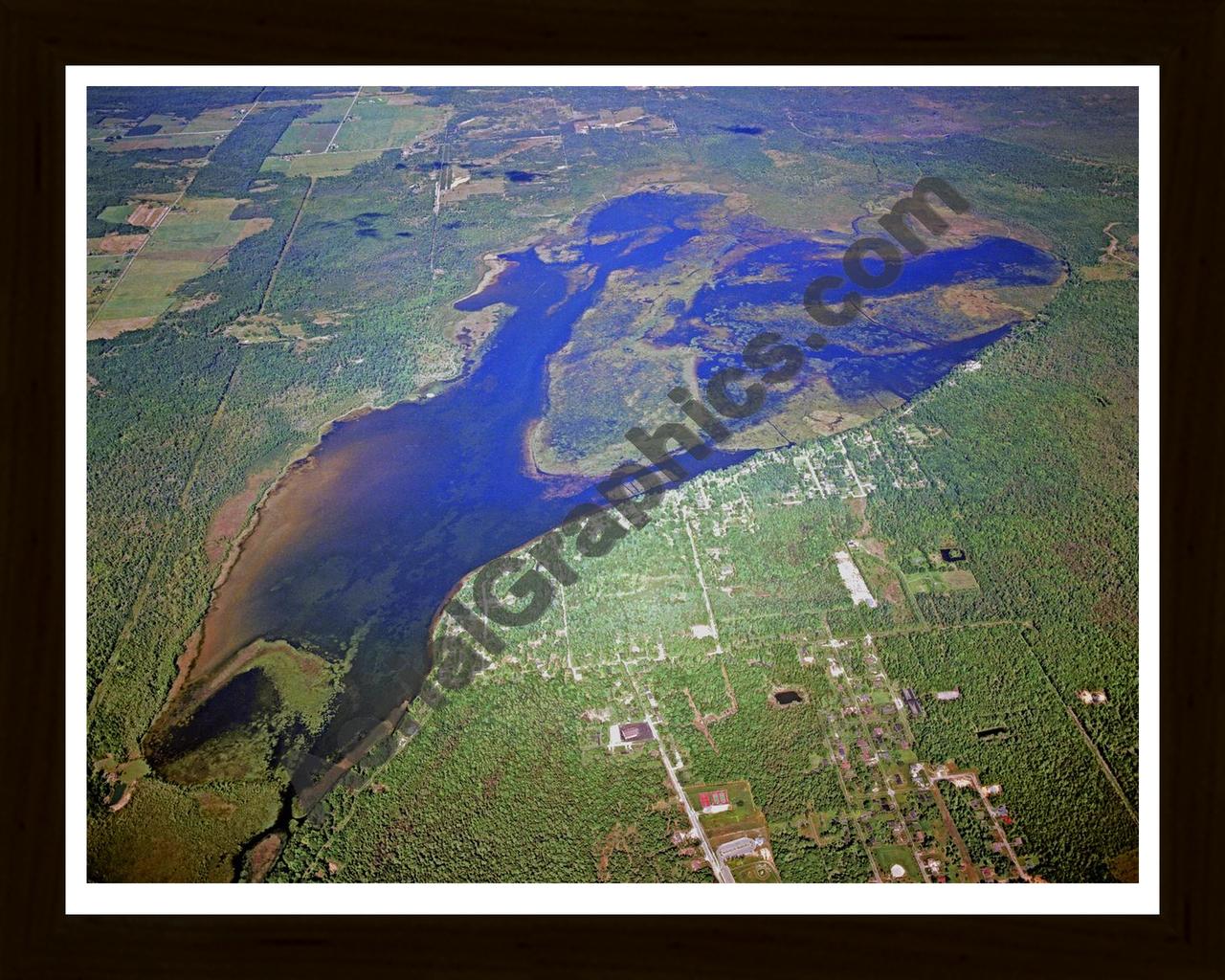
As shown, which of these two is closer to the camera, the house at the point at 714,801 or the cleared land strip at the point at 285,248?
the house at the point at 714,801

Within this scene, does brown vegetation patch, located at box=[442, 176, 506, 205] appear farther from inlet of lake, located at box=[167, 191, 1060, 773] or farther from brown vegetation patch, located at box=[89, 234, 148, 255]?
brown vegetation patch, located at box=[89, 234, 148, 255]

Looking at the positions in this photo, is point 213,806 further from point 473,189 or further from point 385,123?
point 385,123

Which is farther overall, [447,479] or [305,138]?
[305,138]

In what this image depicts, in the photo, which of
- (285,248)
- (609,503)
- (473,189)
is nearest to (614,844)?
(609,503)

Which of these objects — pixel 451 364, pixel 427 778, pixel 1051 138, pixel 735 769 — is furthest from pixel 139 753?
pixel 1051 138

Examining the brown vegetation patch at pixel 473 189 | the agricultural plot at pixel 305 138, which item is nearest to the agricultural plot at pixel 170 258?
the agricultural plot at pixel 305 138

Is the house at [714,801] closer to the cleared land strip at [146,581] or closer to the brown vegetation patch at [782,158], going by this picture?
the cleared land strip at [146,581]

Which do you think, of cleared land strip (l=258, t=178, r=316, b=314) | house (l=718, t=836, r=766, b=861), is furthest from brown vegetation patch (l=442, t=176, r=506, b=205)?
house (l=718, t=836, r=766, b=861)
